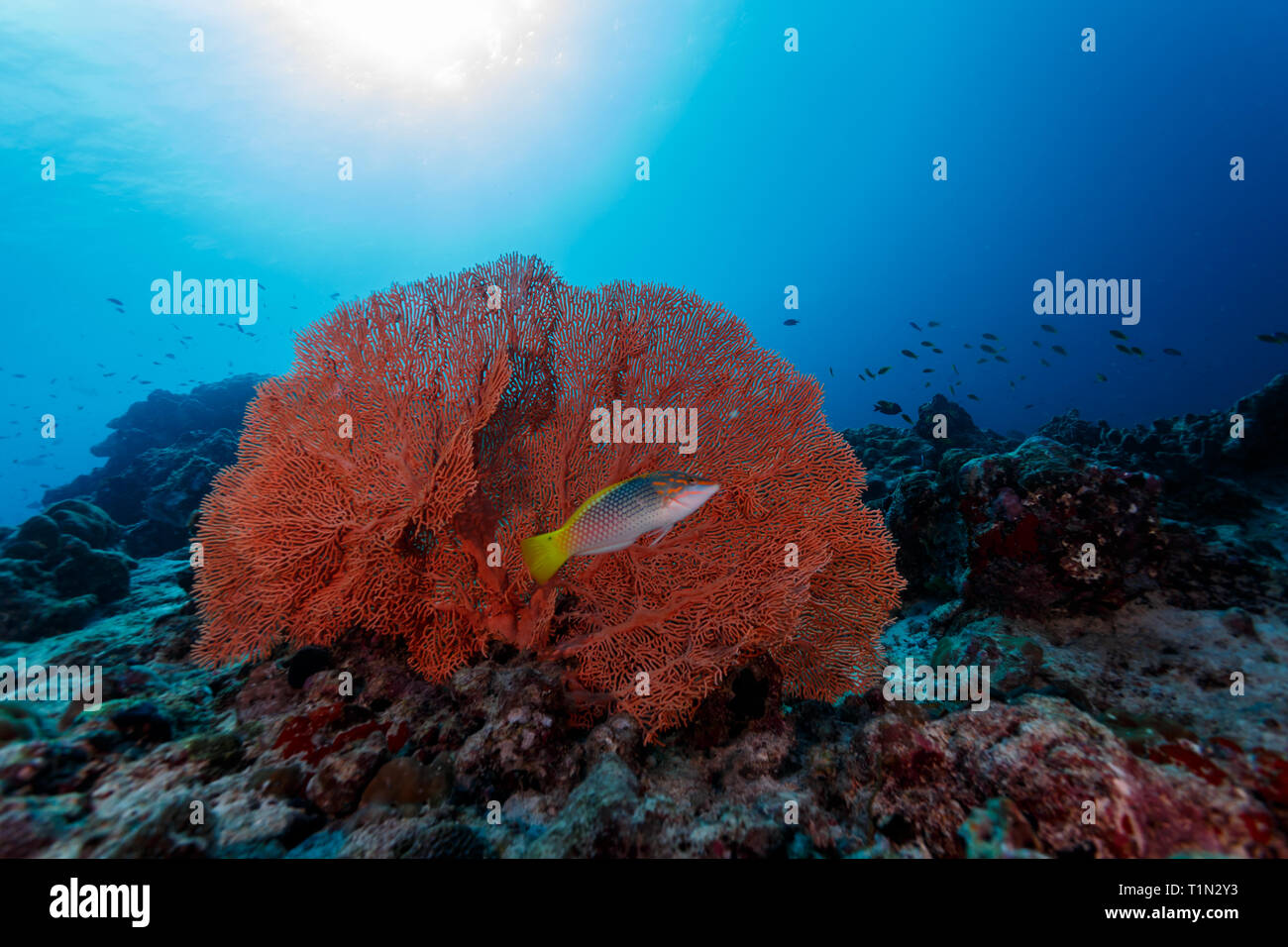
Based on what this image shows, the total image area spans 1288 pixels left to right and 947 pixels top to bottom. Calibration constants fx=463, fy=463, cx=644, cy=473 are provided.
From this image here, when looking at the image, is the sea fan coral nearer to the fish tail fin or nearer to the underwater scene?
the underwater scene

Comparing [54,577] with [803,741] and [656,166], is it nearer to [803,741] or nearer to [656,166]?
[803,741]

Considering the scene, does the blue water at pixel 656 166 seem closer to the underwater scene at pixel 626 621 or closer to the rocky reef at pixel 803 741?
the underwater scene at pixel 626 621

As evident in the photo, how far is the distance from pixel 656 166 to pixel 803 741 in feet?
273

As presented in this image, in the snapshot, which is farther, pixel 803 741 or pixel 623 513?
pixel 803 741

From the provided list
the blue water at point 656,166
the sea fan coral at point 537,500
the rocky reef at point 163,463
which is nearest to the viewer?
the sea fan coral at point 537,500

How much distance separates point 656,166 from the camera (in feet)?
232

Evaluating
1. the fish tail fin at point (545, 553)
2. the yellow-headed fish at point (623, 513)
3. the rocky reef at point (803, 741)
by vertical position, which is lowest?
the rocky reef at point (803, 741)

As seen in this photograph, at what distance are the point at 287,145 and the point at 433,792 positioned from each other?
192 ft

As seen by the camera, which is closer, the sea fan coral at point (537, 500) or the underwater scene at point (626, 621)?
the underwater scene at point (626, 621)

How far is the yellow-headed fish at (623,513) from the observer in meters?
2.32

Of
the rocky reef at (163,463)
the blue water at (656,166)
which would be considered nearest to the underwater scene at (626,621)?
the rocky reef at (163,463)

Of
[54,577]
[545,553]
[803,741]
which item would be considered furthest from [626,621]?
[54,577]

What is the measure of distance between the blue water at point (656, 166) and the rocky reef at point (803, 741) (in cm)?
2399

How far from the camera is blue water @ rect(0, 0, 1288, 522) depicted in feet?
107
